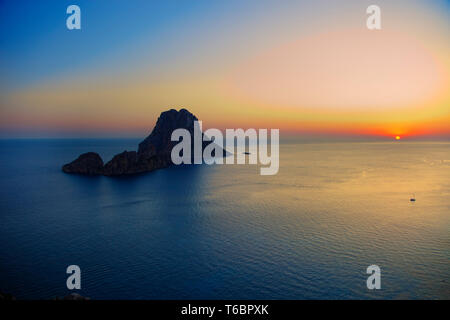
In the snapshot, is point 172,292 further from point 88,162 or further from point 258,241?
point 88,162

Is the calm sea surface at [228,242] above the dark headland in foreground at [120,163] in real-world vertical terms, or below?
below

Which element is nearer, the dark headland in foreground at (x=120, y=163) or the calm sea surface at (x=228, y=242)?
Result: the calm sea surface at (x=228, y=242)

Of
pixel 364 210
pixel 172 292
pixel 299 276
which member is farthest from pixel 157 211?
pixel 364 210

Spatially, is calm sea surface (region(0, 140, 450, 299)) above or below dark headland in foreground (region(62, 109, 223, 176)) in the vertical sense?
below

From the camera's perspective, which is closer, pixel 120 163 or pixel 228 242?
pixel 228 242

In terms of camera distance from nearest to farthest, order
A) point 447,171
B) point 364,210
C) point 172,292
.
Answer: point 172,292, point 364,210, point 447,171

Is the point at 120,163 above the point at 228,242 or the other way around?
above
